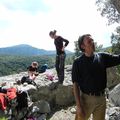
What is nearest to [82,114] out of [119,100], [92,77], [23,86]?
[92,77]

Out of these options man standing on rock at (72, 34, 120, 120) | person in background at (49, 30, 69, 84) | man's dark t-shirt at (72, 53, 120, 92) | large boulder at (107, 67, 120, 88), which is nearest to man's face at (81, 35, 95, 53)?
man standing on rock at (72, 34, 120, 120)

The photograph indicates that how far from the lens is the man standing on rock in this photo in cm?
609

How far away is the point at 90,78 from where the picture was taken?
6.14m

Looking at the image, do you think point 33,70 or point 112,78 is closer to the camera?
point 112,78

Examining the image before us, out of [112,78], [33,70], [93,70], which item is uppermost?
[93,70]

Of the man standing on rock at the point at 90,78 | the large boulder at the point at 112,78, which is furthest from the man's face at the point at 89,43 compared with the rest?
the large boulder at the point at 112,78

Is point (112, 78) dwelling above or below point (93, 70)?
below

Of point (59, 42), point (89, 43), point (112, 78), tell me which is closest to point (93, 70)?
point (89, 43)

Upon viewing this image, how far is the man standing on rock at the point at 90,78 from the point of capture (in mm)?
6086

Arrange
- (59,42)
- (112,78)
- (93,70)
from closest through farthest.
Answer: (93,70) → (59,42) → (112,78)

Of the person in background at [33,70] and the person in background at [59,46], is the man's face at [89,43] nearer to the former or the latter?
the person in background at [59,46]

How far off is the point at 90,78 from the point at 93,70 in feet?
0.50

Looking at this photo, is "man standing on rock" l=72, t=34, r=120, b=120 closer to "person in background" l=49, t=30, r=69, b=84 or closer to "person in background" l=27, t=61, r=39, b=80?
"person in background" l=49, t=30, r=69, b=84

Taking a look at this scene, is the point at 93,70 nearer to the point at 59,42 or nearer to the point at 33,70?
the point at 59,42
